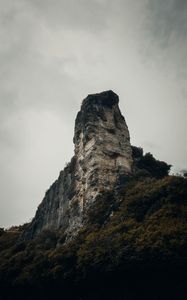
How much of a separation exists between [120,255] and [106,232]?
14.5ft

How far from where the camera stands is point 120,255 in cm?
2998

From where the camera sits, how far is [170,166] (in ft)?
174

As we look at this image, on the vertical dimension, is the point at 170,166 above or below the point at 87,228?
above

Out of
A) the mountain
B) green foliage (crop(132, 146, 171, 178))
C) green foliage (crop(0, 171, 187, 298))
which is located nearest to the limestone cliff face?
the mountain

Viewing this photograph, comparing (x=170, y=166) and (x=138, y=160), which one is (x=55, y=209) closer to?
(x=138, y=160)

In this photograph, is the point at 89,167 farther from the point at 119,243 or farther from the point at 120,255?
the point at 120,255

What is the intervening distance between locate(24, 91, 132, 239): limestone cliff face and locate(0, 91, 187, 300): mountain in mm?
120

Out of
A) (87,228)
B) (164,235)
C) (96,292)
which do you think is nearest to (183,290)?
(164,235)

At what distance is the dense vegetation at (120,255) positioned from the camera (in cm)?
2895

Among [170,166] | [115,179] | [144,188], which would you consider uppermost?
[170,166]

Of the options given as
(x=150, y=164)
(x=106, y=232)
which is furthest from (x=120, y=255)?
(x=150, y=164)

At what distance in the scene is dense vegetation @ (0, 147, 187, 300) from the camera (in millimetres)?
28953

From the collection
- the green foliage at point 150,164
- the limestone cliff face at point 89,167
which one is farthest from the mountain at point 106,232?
the limestone cliff face at point 89,167

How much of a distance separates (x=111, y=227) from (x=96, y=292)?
5.69 meters
